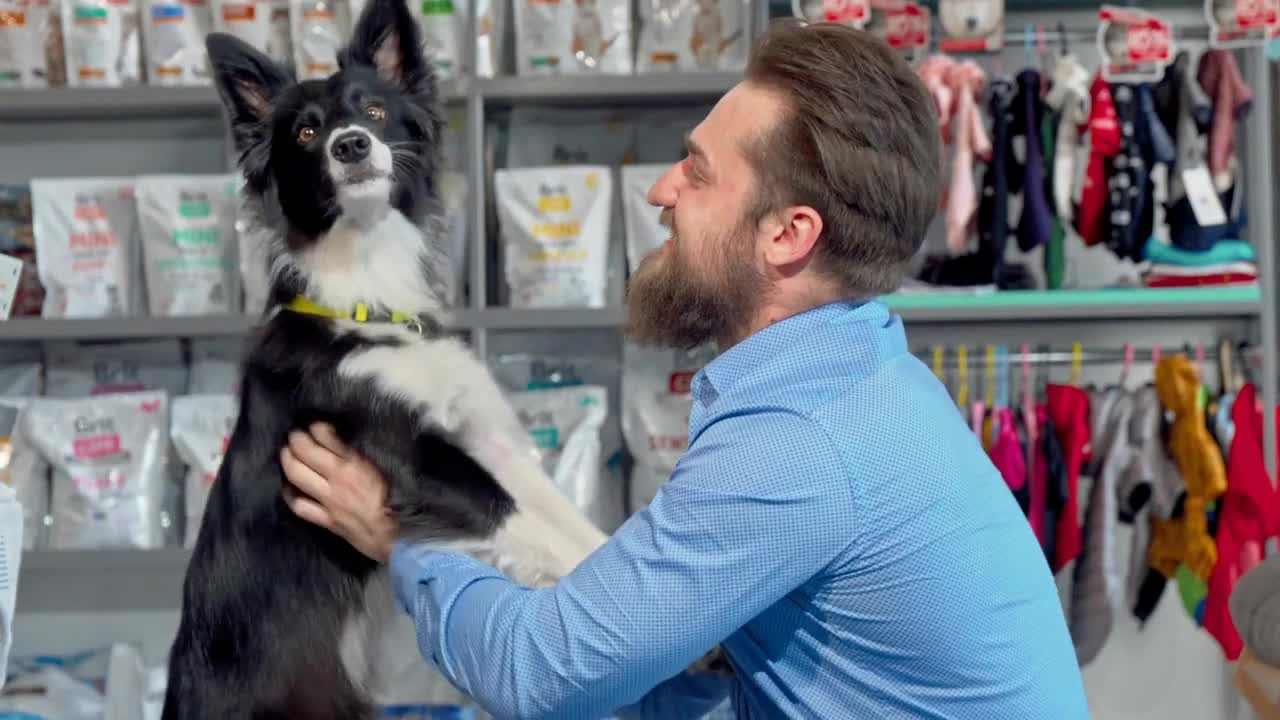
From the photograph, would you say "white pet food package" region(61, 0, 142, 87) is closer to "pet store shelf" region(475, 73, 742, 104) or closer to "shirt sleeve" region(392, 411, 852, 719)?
"pet store shelf" region(475, 73, 742, 104)

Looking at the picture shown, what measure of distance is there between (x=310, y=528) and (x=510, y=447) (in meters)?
0.30

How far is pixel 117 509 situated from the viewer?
277 cm

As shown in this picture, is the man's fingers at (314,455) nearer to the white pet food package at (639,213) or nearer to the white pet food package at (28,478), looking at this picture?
the white pet food package at (639,213)

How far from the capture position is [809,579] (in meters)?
1.10

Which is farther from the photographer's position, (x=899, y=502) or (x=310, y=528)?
(x=310, y=528)

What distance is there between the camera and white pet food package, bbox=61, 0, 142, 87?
2746 millimetres

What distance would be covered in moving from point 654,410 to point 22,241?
163 centimetres

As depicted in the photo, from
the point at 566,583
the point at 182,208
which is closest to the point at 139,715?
the point at 182,208

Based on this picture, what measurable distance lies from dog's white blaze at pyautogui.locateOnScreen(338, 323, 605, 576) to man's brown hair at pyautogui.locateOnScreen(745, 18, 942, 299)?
60 centimetres

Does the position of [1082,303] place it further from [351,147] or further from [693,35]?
[351,147]

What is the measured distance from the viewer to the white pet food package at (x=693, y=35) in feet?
9.01

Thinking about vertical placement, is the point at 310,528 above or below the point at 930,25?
below

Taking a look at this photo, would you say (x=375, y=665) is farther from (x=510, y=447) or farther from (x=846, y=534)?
(x=846, y=534)

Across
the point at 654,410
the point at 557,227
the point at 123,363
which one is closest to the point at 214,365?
the point at 123,363
